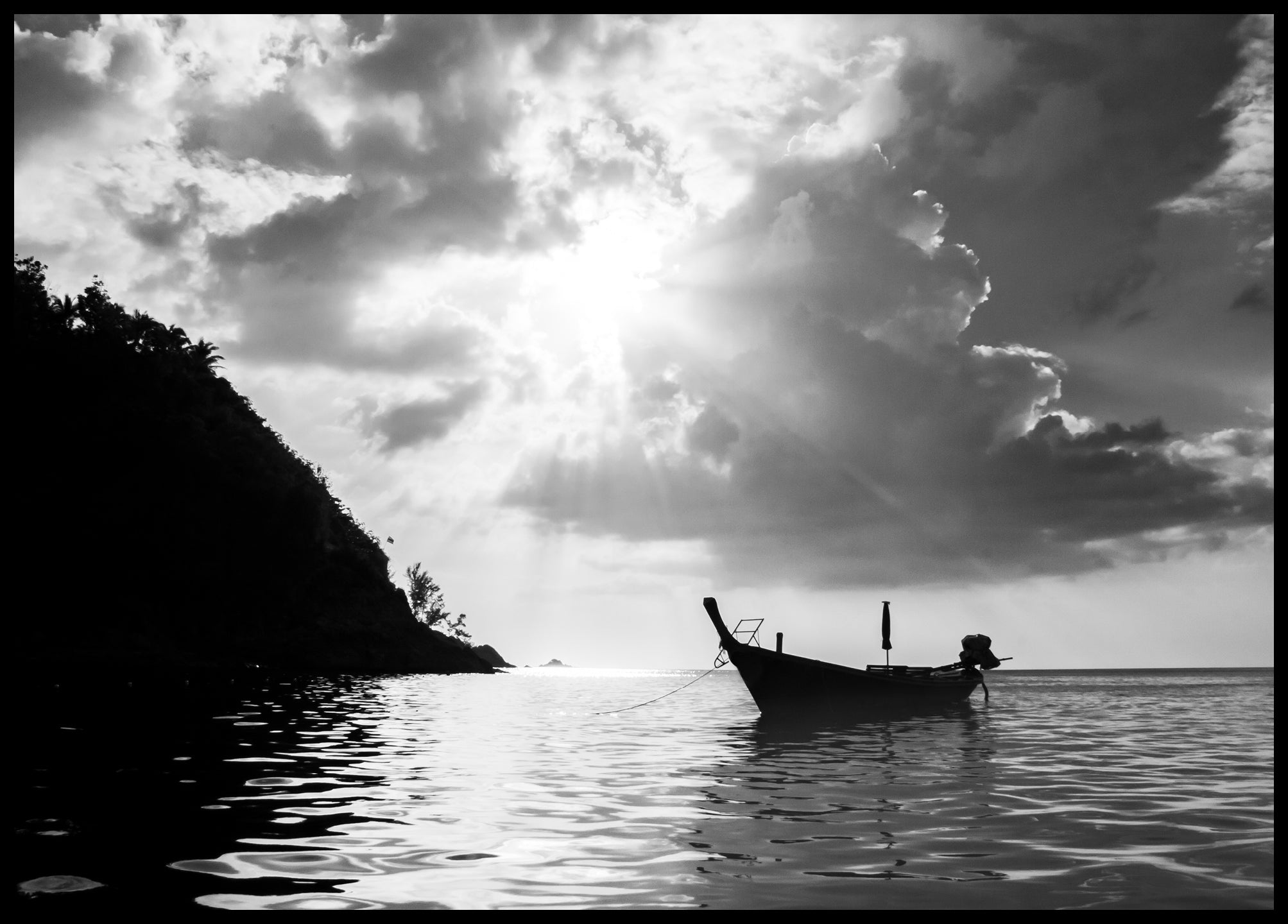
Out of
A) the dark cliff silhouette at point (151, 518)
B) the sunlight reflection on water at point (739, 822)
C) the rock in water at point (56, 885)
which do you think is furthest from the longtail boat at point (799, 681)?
the dark cliff silhouette at point (151, 518)

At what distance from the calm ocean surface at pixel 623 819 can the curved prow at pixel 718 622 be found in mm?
8126

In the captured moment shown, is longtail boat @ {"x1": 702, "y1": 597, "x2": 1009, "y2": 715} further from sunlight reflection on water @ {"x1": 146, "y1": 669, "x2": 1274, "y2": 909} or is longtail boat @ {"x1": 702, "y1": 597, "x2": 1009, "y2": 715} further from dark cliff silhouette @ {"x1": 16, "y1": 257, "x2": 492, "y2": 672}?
dark cliff silhouette @ {"x1": 16, "y1": 257, "x2": 492, "y2": 672}

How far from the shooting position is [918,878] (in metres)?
7.83

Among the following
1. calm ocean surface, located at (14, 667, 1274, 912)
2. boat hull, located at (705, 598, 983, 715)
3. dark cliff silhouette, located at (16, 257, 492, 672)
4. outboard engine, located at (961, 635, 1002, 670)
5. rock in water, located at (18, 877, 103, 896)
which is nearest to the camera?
rock in water, located at (18, 877, 103, 896)

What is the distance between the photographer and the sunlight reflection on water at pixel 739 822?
7.39 meters

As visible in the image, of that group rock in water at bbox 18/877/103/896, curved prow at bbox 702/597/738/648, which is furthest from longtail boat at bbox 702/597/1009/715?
rock in water at bbox 18/877/103/896

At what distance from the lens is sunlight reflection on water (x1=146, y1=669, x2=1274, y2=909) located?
7.39 metres

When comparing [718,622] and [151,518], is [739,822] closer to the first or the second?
[718,622]

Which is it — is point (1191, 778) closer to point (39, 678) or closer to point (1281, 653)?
point (1281, 653)

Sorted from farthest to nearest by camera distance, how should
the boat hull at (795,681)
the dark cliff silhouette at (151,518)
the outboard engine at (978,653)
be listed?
the dark cliff silhouette at (151,518), the outboard engine at (978,653), the boat hull at (795,681)

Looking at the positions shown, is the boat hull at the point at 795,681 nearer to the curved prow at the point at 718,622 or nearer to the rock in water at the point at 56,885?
the curved prow at the point at 718,622

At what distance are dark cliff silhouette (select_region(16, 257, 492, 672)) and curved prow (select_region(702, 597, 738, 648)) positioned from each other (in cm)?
3926
